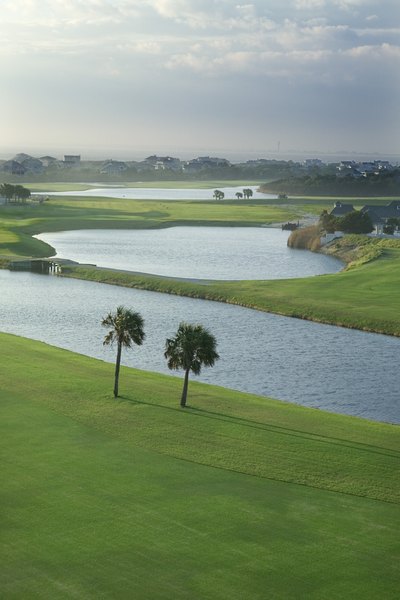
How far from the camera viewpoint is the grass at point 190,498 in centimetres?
2392

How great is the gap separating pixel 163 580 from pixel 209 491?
668cm

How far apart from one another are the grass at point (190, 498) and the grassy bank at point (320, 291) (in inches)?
1017

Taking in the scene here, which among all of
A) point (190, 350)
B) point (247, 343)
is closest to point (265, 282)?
point (247, 343)

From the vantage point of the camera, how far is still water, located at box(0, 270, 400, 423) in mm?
47500

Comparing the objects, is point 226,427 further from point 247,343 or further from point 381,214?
point 381,214

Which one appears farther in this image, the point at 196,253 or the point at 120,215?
the point at 120,215

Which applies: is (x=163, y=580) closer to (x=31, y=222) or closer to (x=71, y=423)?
(x=71, y=423)

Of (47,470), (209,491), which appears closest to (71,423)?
(47,470)

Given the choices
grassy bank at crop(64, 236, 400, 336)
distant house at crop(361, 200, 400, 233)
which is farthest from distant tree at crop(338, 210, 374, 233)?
grassy bank at crop(64, 236, 400, 336)

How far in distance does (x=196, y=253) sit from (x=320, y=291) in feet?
116

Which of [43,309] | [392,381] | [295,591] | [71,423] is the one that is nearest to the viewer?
[295,591]

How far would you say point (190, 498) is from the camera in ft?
96.5

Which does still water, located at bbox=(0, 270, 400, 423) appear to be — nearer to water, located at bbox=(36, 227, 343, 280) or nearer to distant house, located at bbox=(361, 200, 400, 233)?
water, located at bbox=(36, 227, 343, 280)

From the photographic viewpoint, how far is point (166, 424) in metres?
37.8
